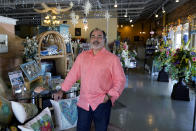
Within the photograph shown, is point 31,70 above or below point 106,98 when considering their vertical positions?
above

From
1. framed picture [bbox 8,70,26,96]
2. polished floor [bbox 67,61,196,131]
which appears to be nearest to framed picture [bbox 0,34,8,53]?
framed picture [bbox 8,70,26,96]

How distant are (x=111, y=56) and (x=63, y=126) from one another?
1.21m

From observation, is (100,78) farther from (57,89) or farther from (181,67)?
(181,67)

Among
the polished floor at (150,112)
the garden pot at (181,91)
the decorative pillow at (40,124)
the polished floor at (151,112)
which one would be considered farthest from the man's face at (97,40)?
the garden pot at (181,91)

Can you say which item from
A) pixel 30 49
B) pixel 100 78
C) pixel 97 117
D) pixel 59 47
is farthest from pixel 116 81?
pixel 59 47

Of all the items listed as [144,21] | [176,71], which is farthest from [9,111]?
[144,21]

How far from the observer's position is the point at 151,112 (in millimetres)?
3930

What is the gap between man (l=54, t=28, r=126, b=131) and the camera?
188cm

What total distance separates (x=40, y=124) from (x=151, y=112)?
2695mm

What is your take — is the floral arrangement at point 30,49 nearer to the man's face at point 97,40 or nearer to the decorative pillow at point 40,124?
the decorative pillow at point 40,124

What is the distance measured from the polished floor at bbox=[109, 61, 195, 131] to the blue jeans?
1257mm

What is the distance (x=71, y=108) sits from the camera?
251 cm

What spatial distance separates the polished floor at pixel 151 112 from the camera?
328cm

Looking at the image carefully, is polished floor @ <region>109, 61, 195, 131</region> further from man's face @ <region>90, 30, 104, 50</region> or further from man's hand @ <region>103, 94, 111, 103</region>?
man's face @ <region>90, 30, 104, 50</region>
